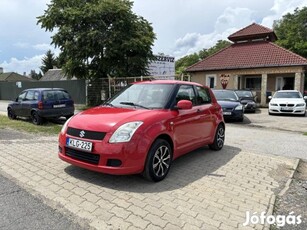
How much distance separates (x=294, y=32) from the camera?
3881 centimetres

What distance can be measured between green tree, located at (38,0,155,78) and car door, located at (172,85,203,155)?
1378 cm

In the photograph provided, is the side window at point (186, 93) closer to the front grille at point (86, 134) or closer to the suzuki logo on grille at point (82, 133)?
the front grille at point (86, 134)

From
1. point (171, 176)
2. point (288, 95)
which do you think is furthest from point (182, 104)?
point (288, 95)

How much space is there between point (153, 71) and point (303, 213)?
2189 centimetres

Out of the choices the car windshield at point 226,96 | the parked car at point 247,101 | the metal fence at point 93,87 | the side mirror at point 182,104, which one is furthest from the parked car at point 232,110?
the side mirror at point 182,104

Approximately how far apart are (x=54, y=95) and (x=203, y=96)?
24.5 feet

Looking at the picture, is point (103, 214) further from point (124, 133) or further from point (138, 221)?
point (124, 133)

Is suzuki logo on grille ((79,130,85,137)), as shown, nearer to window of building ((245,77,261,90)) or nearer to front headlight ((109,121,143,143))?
front headlight ((109,121,143,143))

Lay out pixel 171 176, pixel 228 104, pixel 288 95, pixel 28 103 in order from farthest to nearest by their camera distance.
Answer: pixel 288 95 → pixel 228 104 → pixel 28 103 → pixel 171 176

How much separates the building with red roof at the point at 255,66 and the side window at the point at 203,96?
16.0 meters

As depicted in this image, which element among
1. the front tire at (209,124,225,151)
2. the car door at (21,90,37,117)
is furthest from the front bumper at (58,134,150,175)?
the car door at (21,90,37,117)

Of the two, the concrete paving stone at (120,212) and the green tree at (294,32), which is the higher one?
the green tree at (294,32)

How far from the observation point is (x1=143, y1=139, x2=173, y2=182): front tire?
4.50 meters

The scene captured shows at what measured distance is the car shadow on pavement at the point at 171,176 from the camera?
4.46 m
